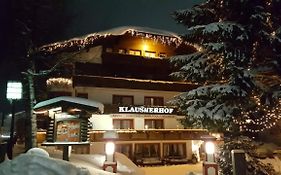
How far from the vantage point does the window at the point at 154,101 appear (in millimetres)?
27875

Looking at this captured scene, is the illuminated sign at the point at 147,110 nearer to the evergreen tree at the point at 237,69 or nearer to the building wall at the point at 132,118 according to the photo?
the building wall at the point at 132,118

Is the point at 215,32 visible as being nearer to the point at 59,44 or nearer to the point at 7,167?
the point at 7,167

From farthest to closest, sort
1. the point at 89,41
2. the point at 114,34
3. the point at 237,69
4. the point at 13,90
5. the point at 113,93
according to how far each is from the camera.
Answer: the point at 114,34
the point at 113,93
the point at 89,41
the point at 13,90
the point at 237,69

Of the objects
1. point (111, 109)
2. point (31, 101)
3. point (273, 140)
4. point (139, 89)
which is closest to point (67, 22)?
point (31, 101)

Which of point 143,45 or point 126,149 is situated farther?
point 143,45

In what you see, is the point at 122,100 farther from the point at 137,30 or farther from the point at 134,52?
the point at 137,30

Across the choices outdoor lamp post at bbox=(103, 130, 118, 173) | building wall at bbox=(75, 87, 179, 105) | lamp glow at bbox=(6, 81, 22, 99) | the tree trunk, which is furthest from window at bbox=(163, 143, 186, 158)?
outdoor lamp post at bbox=(103, 130, 118, 173)

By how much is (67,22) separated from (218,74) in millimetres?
10971

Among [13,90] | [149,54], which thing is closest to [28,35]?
[13,90]

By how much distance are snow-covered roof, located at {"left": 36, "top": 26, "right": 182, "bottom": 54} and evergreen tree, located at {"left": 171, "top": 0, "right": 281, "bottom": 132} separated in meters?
10.8

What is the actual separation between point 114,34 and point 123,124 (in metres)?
7.66

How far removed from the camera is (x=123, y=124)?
1042 inches

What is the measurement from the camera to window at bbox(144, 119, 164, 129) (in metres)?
27.4

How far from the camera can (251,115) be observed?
→ 12625 mm
